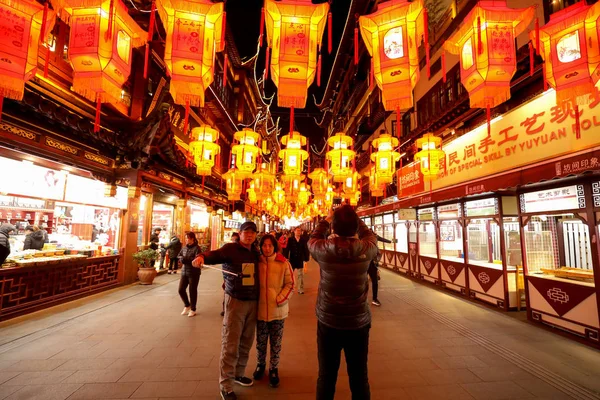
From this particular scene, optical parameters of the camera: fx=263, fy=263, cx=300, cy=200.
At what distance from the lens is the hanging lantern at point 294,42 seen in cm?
400

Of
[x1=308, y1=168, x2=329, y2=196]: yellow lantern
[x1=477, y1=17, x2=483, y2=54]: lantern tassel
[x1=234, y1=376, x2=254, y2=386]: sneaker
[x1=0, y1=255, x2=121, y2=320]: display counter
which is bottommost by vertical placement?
[x1=234, y1=376, x2=254, y2=386]: sneaker

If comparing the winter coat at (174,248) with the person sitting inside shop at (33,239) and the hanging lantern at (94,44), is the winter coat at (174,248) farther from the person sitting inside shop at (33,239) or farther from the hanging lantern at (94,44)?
the hanging lantern at (94,44)

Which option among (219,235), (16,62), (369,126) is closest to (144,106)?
(16,62)

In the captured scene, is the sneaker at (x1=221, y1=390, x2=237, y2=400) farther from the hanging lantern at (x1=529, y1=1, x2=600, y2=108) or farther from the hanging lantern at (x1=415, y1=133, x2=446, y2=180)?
the hanging lantern at (x1=415, y1=133, x2=446, y2=180)

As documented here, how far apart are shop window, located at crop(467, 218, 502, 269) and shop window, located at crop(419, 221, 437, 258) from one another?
1865mm

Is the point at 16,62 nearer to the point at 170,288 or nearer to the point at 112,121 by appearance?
the point at 112,121

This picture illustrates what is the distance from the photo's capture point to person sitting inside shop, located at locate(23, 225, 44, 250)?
7.06 metres

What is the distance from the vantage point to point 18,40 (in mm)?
3652

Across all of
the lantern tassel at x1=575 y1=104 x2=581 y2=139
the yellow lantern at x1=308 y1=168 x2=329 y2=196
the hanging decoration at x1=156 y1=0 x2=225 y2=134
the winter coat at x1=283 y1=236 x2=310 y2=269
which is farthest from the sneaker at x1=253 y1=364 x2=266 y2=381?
the yellow lantern at x1=308 y1=168 x2=329 y2=196

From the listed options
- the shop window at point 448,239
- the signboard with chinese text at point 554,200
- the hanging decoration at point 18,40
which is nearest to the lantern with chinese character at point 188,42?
the hanging decoration at point 18,40

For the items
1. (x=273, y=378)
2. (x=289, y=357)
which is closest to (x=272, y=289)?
Answer: (x=273, y=378)

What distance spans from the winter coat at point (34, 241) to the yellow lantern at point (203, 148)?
4452 millimetres

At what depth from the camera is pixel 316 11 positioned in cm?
402

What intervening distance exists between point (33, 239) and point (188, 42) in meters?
7.20
